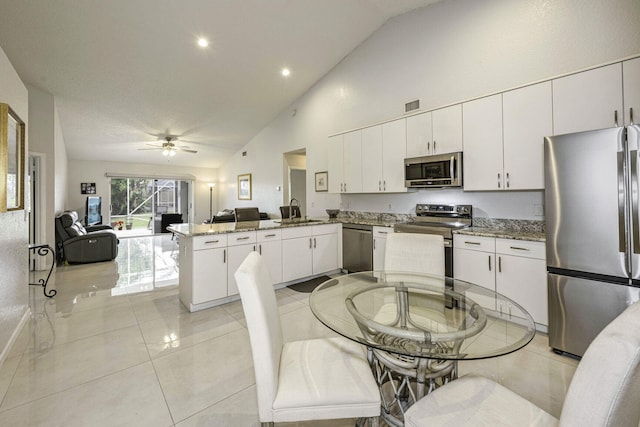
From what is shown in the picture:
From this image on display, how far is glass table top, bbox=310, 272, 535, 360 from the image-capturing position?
3.99ft

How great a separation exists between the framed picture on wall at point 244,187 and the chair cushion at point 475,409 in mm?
7587

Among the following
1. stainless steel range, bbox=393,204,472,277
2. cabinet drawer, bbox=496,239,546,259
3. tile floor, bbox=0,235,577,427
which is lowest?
tile floor, bbox=0,235,577,427

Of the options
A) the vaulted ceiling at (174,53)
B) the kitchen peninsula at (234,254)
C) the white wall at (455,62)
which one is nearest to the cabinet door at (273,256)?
the kitchen peninsula at (234,254)

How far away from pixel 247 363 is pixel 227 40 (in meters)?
4.25

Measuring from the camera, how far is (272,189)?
7.15 metres

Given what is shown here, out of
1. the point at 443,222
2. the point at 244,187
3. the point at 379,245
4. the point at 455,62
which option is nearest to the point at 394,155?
the point at 443,222

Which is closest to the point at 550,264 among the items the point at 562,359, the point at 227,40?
the point at 562,359

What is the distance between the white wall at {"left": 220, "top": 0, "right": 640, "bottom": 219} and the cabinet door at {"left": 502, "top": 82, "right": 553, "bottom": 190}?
387 millimetres

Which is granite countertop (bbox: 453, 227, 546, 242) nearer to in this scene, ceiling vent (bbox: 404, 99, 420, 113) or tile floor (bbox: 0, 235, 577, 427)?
tile floor (bbox: 0, 235, 577, 427)

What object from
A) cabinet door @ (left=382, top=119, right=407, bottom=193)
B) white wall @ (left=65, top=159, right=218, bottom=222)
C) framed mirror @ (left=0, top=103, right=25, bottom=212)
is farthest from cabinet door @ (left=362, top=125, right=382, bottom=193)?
white wall @ (left=65, top=159, right=218, bottom=222)

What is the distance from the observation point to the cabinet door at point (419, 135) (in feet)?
11.7

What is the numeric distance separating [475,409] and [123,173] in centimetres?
1022

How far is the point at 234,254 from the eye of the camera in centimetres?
325

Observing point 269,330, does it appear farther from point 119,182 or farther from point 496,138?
point 119,182
